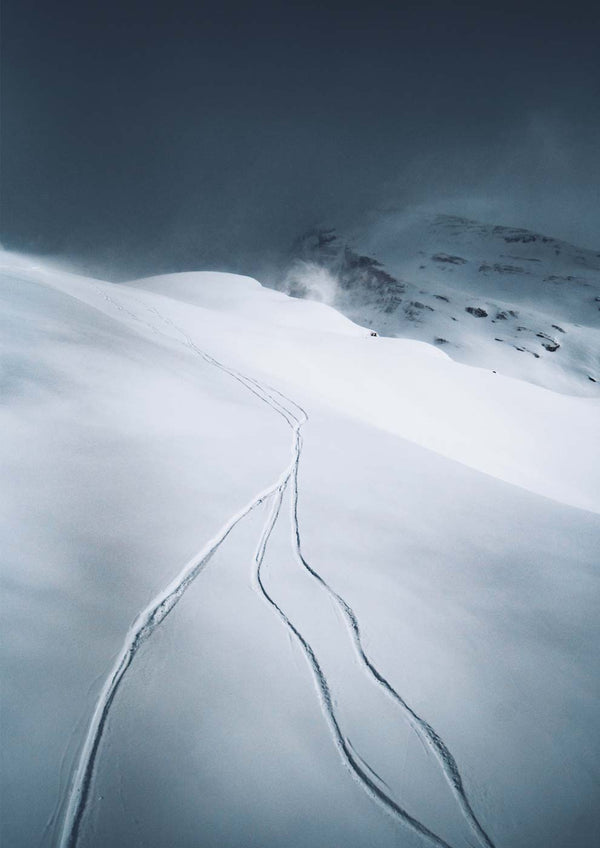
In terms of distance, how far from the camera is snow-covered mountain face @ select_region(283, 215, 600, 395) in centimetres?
5525

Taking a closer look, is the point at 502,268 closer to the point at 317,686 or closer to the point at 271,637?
the point at 271,637

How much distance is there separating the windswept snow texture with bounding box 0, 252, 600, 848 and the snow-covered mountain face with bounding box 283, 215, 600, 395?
51935 millimetres

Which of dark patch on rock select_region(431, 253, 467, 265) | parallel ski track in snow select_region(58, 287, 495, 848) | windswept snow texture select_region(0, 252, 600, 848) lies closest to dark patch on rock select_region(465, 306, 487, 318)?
dark patch on rock select_region(431, 253, 467, 265)

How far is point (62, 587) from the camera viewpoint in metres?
2.78

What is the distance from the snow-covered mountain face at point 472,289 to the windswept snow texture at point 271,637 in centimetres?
5194

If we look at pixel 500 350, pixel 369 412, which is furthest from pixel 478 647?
pixel 500 350

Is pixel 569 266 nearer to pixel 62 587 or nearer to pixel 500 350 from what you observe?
pixel 500 350

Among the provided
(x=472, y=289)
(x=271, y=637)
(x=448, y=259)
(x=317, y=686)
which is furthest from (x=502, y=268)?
(x=317, y=686)

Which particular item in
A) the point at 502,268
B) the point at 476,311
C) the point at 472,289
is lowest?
the point at 476,311

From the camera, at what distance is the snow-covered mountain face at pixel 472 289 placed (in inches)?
2175

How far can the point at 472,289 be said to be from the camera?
7575 centimetres

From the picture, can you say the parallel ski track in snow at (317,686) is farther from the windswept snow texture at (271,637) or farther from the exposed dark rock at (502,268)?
the exposed dark rock at (502,268)

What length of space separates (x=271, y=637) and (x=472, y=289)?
83.6 meters

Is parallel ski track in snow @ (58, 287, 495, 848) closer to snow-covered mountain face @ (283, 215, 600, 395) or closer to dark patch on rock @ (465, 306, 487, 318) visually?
snow-covered mountain face @ (283, 215, 600, 395)
